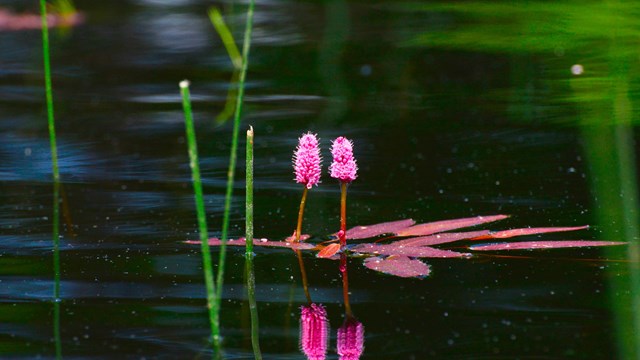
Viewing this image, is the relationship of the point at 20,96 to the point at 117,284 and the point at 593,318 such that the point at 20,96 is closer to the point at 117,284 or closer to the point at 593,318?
the point at 117,284

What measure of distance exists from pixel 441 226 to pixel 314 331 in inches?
15.1

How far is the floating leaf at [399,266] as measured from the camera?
4.03 feet

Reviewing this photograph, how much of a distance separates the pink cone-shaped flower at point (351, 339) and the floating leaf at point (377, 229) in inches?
11.8

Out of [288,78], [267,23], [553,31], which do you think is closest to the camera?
[288,78]

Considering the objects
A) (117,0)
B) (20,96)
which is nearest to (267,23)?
(117,0)

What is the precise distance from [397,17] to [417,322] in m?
3.10

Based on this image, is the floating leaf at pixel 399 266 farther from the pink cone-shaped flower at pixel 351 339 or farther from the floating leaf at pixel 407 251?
the pink cone-shaped flower at pixel 351 339

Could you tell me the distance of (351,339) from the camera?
1.02 m

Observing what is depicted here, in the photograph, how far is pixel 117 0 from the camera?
16.1ft

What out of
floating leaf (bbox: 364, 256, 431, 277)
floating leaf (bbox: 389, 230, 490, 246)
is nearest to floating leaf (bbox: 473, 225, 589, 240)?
floating leaf (bbox: 389, 230, 490, 246)

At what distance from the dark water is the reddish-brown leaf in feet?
0.06

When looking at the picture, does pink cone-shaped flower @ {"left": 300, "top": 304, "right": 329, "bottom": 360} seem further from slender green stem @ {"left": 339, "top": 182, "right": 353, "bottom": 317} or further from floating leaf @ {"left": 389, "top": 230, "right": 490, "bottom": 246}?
floating leaf @ {"left": 389, "top": 230, "right": 490, "bottom": 246}

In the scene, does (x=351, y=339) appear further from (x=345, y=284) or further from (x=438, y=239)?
(x=438, y=239)

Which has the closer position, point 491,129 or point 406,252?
point 406,252
